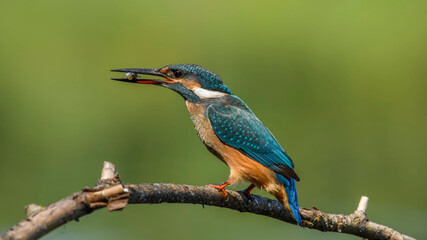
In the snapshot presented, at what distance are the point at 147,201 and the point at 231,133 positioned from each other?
116 centimetres

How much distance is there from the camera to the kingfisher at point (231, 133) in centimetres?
315

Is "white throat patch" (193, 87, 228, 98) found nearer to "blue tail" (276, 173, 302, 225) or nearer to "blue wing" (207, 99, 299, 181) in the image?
"blue wing" (207, 99, 299, 181)

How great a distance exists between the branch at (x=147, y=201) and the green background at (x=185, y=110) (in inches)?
77.5

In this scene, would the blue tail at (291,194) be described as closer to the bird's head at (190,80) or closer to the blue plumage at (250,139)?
the blue plumage at (250,139)

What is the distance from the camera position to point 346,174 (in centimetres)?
576

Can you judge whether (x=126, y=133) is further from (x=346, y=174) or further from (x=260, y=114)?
(x=346, y=174)

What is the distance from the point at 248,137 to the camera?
3.31m

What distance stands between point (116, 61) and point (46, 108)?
982 millimetres

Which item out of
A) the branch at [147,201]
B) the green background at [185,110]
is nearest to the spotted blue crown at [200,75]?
the branch at [147,201]

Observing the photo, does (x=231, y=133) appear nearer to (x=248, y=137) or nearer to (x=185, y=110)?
(x=248, y=137)

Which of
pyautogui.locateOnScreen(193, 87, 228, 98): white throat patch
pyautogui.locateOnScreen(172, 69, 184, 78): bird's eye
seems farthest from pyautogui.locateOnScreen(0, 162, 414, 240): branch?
pyautogui.locateOnScreen(172, 69, 184, 78): bird's eye

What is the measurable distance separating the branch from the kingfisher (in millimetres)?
103

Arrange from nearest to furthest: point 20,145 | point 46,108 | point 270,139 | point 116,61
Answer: point 270,139 → point 20,145 → point 46,108 → point 116,61

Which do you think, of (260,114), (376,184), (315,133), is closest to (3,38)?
(260,114)
